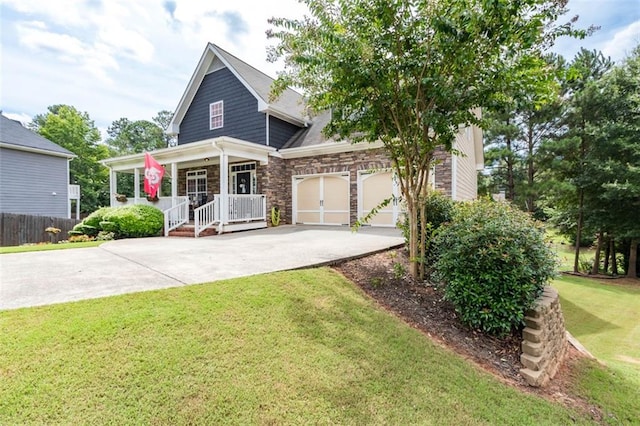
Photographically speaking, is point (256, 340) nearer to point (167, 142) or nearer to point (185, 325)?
point (185, 325)

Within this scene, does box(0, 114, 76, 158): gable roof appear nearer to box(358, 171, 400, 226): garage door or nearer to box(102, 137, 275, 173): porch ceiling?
box(102, 137, 275, 173): porch ceiling

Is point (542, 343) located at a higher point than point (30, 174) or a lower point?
lower

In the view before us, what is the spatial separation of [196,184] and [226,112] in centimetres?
384

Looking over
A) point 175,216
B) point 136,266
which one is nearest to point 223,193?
point 175,216

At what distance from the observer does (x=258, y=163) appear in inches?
490

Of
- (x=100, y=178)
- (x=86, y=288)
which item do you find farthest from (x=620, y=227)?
(x=100, y=178)

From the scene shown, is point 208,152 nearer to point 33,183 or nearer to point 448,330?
point 448,330

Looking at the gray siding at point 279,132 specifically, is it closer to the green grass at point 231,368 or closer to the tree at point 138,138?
the green grass at point 231,368

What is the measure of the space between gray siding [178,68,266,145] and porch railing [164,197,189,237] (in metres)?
4.28

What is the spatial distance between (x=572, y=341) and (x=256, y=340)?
16.7 ft

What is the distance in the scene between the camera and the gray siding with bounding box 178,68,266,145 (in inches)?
514

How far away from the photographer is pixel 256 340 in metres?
2.67

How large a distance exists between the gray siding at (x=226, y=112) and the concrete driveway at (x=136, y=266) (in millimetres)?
7634

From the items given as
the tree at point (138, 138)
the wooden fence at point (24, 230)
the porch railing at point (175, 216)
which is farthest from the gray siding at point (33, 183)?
the tree at point (138, 138)
